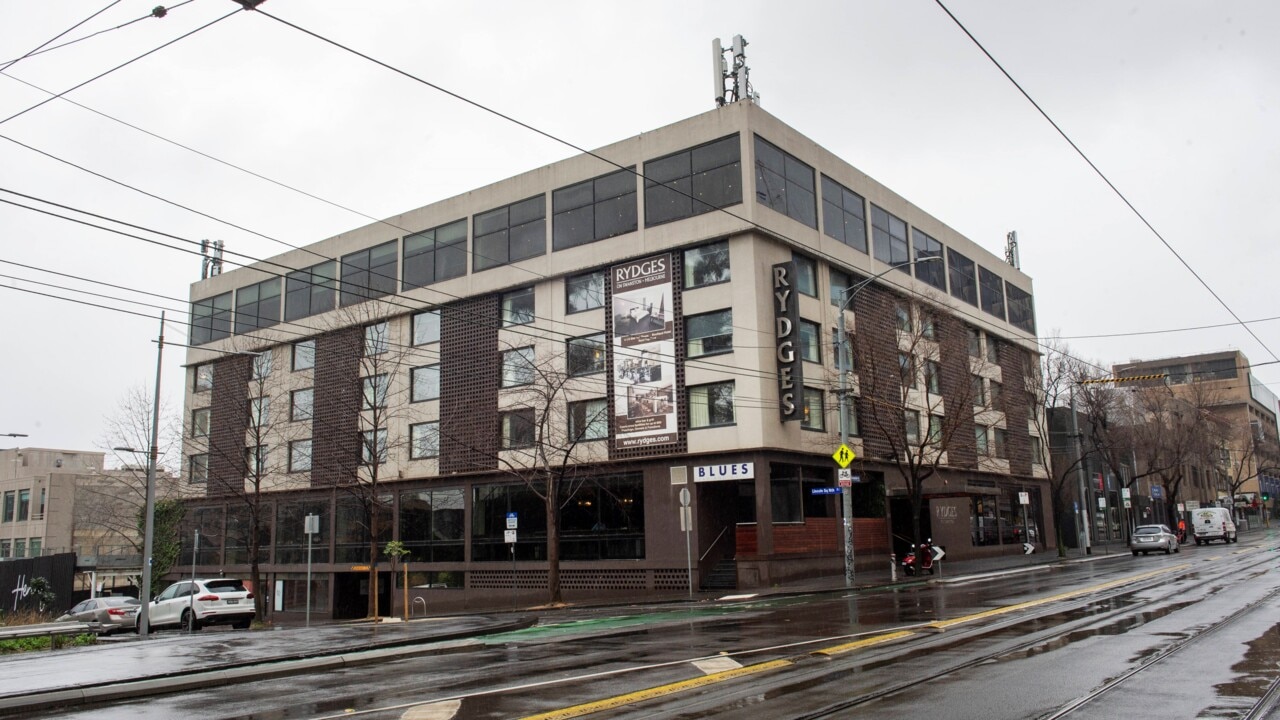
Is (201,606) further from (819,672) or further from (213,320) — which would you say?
(213,320)

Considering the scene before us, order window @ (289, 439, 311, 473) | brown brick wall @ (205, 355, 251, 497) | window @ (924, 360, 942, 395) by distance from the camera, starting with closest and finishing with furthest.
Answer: window @ (924, 360, 942, 395), window @ (289, 439, 311, 473), brown brick wall @ (205, 355, 251, 497)

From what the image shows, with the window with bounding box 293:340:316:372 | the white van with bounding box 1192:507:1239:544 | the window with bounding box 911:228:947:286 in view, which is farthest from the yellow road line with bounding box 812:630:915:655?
the white van with bounding box 1192:507:1239:544

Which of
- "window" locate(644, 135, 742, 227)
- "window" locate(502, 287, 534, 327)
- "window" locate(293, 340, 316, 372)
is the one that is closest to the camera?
"window" locate(644, 135, 742, 227)

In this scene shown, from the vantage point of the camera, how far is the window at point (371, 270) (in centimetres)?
4381

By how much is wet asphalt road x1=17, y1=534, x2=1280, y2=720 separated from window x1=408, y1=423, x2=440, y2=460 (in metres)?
23.2

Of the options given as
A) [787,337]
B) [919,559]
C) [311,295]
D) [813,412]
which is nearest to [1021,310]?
[813,412]

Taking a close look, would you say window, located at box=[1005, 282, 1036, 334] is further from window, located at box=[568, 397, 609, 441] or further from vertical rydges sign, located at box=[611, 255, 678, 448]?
window, located at box=[568, 397, 609, 441]

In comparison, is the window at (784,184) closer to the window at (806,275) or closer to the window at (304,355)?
the window at (806,275)

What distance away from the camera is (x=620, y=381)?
35188mm

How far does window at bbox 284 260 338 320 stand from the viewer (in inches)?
1843

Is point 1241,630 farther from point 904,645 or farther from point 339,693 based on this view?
point 339,693

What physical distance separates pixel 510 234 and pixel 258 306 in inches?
731

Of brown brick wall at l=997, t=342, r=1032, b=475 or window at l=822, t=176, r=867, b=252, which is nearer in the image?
window at l=822, t=176, r=867, b=252

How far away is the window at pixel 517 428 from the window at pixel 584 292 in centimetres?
448
